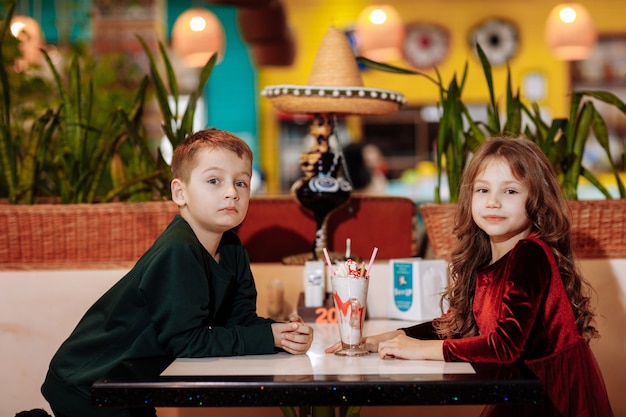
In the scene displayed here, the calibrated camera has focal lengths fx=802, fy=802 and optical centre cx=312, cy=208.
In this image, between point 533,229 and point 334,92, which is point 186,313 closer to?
point 533,229

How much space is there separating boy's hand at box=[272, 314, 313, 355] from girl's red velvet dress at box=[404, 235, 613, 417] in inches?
15.3

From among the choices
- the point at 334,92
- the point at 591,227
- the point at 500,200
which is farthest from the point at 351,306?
the point at 591,227

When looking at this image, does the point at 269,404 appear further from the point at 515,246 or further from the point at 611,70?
the point at 611,70

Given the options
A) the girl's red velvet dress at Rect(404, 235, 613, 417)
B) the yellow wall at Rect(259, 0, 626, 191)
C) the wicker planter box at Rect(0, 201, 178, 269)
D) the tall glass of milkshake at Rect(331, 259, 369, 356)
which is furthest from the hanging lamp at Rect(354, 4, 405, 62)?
the tall glass of milkshake at Rect(331, 259, 369, 356)

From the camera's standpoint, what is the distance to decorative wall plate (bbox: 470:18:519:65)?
32.2 ft

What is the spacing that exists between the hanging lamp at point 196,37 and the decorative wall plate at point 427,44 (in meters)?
3.88

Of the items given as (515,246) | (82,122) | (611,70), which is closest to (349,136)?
(611,70)

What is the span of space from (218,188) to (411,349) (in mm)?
556

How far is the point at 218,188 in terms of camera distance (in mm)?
1804

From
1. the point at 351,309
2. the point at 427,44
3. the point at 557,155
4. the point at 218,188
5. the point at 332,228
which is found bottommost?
the point at 351,309

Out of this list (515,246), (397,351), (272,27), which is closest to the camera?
(397,351)

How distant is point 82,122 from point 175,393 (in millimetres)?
1751

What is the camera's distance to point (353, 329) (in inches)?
66.7

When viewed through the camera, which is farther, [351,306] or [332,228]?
[332,228]
